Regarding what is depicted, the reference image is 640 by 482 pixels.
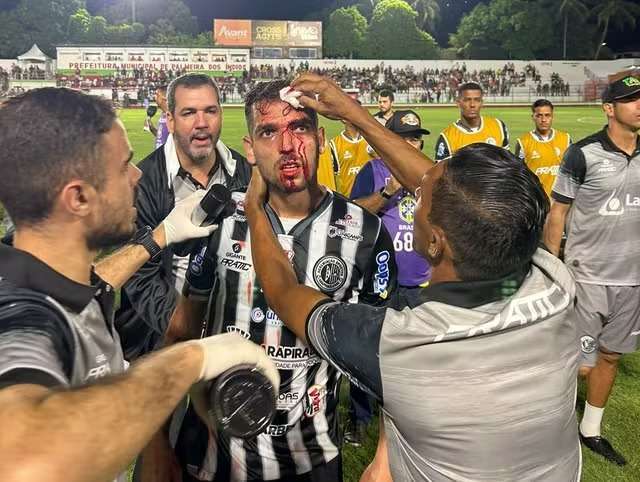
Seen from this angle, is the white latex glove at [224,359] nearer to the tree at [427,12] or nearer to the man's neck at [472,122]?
the man's neck at [472,122]

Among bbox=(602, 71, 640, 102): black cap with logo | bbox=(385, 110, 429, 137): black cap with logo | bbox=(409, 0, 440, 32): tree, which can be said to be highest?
bbox=(409, 0, 440, 32): tree

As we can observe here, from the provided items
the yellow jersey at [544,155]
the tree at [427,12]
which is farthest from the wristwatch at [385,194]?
the tree at [427,12]

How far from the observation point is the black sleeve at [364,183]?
5.55 m

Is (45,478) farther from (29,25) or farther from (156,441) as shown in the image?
(29,25)

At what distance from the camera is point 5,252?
1516 mm

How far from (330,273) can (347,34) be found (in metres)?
77.9

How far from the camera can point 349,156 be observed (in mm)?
8211

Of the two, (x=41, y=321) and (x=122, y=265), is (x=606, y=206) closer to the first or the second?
(x=122, y=265)

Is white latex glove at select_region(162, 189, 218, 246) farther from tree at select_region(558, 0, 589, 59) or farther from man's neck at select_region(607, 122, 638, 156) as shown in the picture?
tree at select_region(558, 0, 589, 59)

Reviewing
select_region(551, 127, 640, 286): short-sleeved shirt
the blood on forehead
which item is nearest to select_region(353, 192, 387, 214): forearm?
select_region(551, 127, 640, 286): short-sleeved shirt

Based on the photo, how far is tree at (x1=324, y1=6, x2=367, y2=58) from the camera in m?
76.0

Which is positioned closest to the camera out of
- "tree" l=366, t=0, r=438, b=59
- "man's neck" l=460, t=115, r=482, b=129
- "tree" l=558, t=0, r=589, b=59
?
"man's neck" l=460, t=115, r=482, b=129

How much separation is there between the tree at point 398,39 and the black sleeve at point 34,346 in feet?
247

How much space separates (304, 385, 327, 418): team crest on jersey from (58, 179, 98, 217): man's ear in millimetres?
1310
